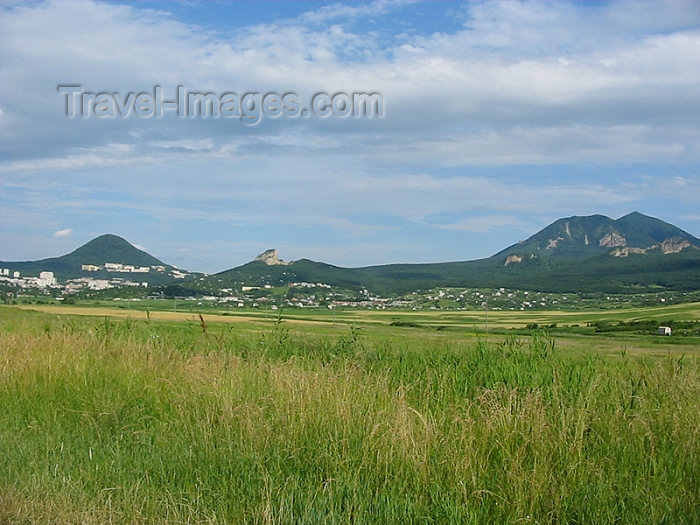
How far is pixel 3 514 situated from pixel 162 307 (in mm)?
14131

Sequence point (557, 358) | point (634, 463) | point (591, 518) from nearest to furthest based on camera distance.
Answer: point (591, 518)
point (634, 463)
point (557, 358)

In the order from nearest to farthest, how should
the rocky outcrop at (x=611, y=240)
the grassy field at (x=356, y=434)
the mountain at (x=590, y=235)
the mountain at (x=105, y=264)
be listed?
1. the grassy field at (x=356, y=434)
2. the mountain at (x=105, y=264)
3. the mountain at (x=590, y=235)
4. the rocky outcrop at (x=611, y=240)

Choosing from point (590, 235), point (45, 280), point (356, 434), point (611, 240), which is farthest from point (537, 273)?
point (590, 235)

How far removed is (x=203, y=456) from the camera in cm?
667

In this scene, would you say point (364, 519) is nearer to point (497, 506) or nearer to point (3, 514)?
point (497, 506)

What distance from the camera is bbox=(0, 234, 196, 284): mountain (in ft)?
93.9

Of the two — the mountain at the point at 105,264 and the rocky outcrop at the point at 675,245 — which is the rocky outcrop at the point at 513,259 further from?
the mountain at the point at 105,264

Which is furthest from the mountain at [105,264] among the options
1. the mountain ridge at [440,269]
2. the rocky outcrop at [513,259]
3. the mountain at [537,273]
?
the rocky outcrop at [513,259]

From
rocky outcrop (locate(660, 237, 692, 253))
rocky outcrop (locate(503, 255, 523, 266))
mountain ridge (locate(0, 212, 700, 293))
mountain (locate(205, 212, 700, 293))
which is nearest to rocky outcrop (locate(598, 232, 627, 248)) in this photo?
mountain (locate(205, 212, 700, 293))

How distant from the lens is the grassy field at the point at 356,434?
5594 millimetres

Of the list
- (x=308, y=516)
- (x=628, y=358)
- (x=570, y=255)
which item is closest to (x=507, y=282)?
(x=628, y=358)

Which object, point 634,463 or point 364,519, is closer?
point 364,519

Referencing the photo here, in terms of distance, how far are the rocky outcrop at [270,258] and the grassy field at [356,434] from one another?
55.8 feet

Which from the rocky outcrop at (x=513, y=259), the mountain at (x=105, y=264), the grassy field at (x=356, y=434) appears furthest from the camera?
the rocky outcrop at (x=513, y=259)
